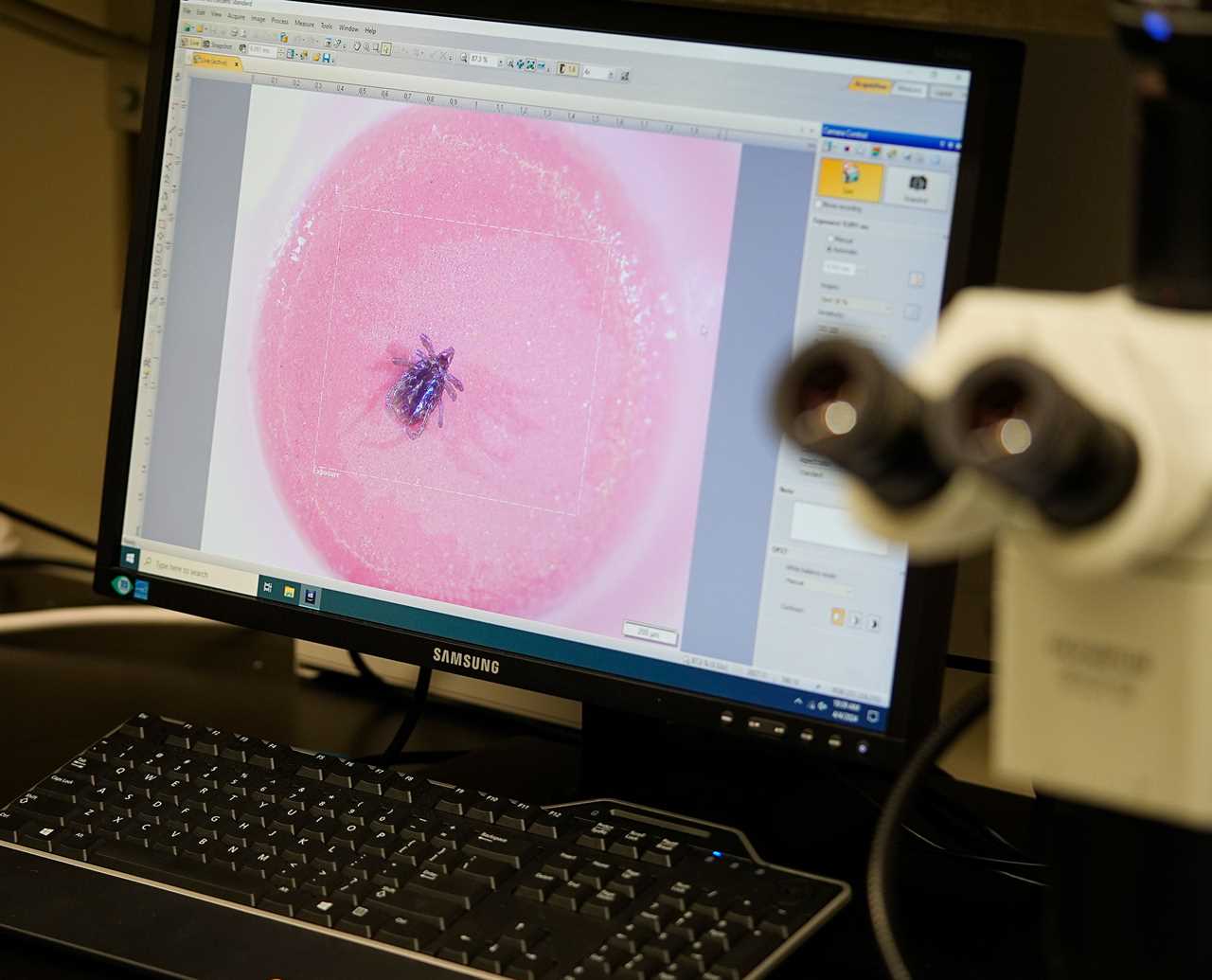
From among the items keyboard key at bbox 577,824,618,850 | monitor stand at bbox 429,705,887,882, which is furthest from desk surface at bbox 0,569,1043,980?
keyboard key at bbox 577,824,618,850

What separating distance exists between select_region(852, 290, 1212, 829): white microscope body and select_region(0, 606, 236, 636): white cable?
78 cm

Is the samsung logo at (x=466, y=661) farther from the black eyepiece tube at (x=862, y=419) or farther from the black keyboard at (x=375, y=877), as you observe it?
the black eyepiece tube at (x=862, y=419)

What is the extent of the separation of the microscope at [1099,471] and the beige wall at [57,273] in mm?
914

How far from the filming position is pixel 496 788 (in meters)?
0.88

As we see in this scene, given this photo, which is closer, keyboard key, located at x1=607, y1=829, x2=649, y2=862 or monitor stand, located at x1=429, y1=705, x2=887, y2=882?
keyboard key, located at x1=607, y1=829, x2=649, y2=862

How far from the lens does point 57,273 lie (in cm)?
122

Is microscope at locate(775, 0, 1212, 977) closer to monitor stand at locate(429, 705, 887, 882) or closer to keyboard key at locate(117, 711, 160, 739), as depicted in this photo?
monitor stand at locate(429, 705, 887, 882)

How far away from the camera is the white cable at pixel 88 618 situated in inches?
43.2

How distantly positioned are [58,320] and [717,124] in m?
0.71

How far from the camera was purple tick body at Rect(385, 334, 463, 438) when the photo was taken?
802 millimetres

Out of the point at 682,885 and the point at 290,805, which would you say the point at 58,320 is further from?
the point at 682,885

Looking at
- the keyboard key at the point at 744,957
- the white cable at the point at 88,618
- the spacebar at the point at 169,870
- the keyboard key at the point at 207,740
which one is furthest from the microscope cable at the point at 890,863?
the white cable at the point at 88,618

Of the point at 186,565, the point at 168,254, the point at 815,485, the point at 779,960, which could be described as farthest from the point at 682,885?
the point at 168,254

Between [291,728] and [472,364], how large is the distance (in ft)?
0.99
